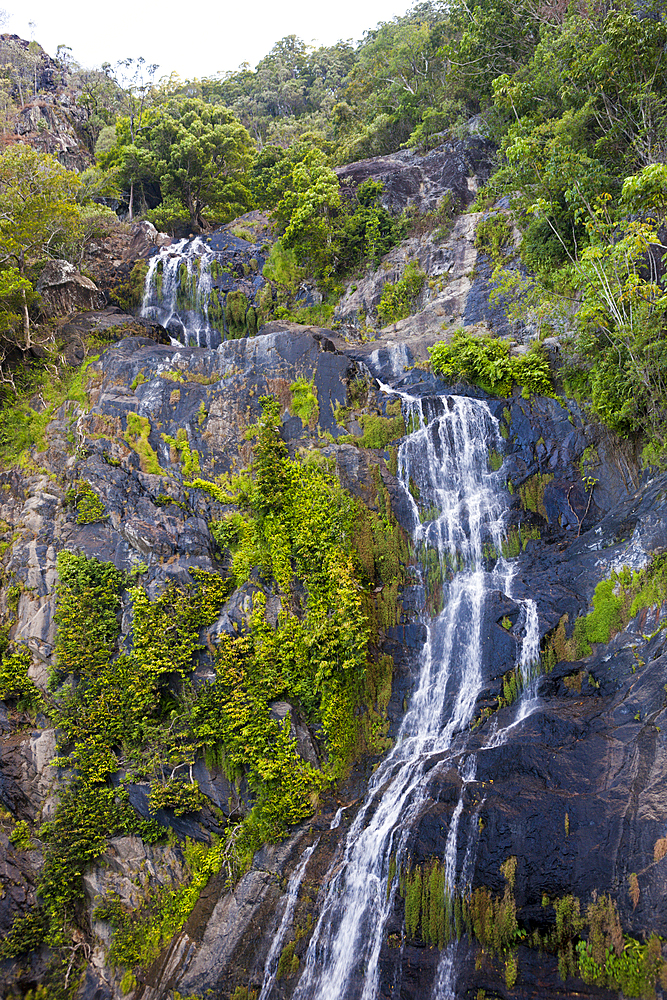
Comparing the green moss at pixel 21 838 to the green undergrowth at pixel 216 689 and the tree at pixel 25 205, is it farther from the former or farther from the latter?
the tree at pixel 25 205

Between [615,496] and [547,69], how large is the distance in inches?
554

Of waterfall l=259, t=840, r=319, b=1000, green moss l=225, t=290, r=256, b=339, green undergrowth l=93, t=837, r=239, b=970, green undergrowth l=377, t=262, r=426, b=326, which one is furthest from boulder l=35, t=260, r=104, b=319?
waterfall l=259, t=840, r=319, b=1000

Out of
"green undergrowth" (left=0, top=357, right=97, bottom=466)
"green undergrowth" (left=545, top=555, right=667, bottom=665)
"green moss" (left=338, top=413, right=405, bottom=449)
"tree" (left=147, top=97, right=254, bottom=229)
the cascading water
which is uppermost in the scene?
"tree" (left=147, top=97, right=254, bottom=229)

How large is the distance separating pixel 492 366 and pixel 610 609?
7128 millimetres

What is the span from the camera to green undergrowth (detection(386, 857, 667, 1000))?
6.95 m

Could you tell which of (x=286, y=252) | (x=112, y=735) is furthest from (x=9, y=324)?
(x=112, y=735)

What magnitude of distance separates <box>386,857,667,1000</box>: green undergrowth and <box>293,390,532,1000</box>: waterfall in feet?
0.88

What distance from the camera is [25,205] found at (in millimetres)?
17766

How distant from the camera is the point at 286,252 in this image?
23.2 m

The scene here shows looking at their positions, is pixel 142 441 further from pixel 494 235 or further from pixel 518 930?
pixel 494 235

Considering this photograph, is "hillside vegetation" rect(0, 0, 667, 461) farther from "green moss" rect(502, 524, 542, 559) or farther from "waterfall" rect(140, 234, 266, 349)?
"green moss" rect(502, 524, 542, 559)

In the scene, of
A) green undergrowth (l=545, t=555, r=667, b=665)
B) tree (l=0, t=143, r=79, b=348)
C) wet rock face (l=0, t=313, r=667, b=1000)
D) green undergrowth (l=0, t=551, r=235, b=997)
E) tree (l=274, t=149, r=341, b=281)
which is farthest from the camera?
tree (l=274, t=149, r=341, b=281)

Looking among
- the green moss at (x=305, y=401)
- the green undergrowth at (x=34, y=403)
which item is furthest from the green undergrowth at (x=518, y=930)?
the green undergrowth at (x=34, y=403)

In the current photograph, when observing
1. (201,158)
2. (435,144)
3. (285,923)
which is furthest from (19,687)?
(435,144)
